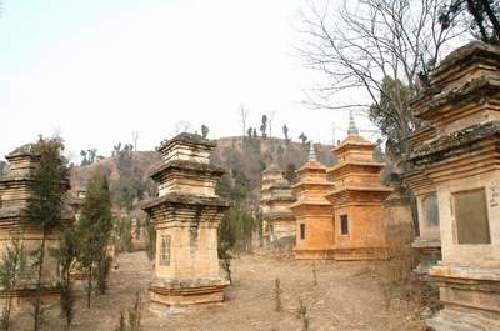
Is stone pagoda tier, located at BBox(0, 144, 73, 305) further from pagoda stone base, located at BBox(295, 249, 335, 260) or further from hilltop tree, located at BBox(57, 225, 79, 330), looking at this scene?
pagoda stone base, located at BBox(295, 249, 335, 260)

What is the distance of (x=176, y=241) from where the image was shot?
12570 millimetres

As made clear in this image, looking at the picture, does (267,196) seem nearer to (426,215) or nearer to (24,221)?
(24,221)

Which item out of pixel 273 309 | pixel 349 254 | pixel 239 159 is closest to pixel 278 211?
pixel 349 254

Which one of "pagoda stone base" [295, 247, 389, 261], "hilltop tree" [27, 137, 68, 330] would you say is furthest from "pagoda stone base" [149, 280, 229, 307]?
"pagoda stone base" [295, 247, 389, 261]

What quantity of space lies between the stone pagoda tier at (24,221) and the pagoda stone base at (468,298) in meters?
10.5

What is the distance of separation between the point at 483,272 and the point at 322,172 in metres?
21.2

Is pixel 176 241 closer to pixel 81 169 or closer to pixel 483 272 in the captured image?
pixel 483 272

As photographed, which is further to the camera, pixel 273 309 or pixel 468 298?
pixel 273 309

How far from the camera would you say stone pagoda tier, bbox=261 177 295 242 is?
112 feet

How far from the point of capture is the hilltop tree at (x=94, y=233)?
13.1 m

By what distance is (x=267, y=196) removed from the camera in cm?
3791

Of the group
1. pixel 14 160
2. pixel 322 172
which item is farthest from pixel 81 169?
pixel 14 160

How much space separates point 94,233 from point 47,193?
5.97 ft

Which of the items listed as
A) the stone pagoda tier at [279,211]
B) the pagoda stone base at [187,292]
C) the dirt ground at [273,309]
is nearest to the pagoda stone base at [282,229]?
the stone pagoda tier at [279,211]
